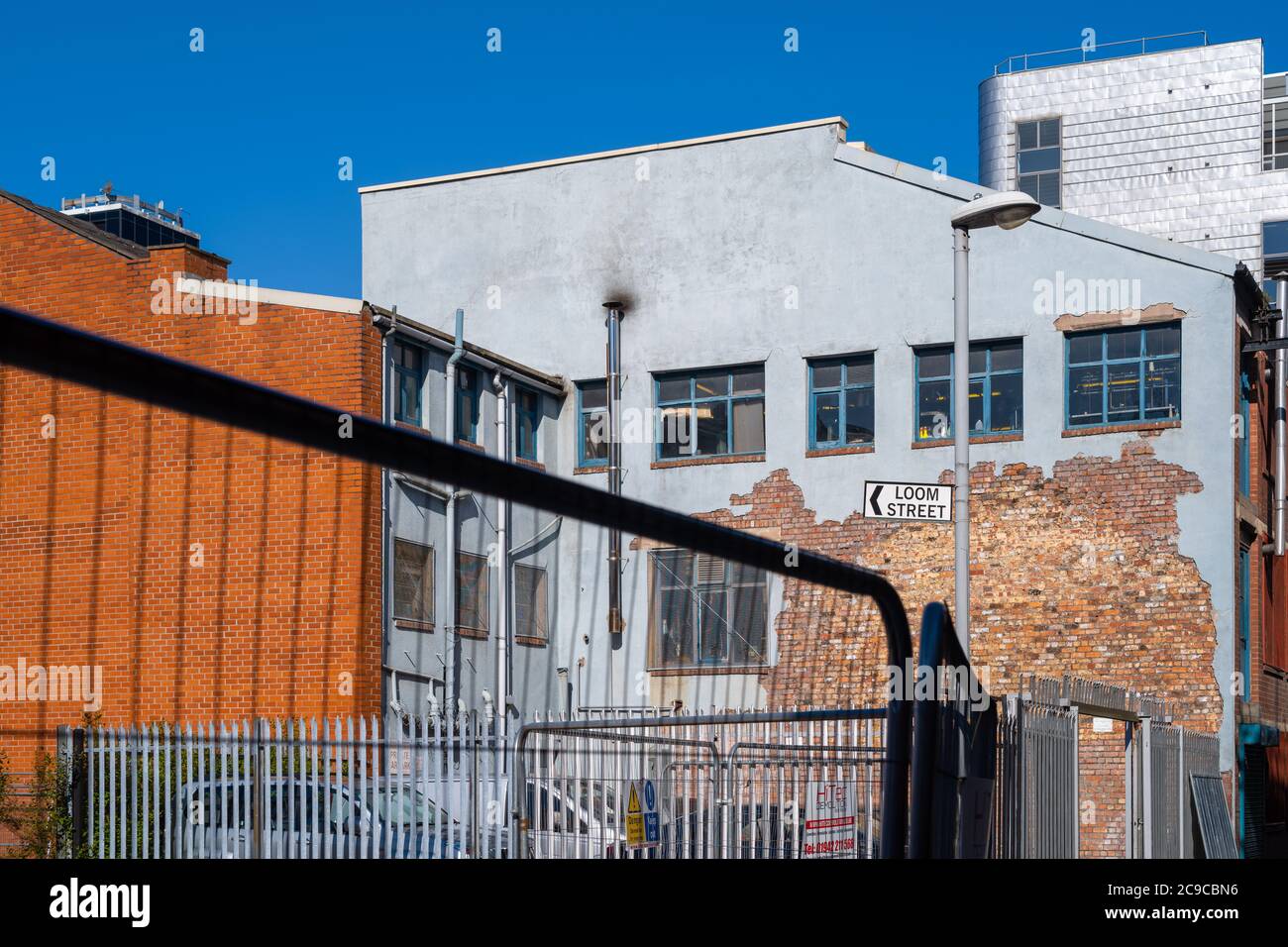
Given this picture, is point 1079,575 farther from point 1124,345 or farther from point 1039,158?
point 1039,158

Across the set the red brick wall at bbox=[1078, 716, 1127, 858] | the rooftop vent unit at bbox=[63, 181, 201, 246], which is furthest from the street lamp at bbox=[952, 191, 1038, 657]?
the rooftop vent unit at bbox=[63, 181, 201, 246]

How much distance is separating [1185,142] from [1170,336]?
4224cm

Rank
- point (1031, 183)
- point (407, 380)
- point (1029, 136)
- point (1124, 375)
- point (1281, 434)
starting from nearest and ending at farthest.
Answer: point (407, 380) → point (1124, 375) → point (1281, 434) → point (1029, 136) → point (1031, 183)

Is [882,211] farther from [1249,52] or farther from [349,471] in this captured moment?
[1249,52]

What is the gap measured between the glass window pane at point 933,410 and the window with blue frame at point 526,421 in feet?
22.1

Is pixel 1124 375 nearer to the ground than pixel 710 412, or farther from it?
farther from it

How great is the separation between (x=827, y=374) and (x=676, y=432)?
2.93 metres

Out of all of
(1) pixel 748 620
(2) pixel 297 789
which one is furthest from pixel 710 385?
(1) pixel 748 620

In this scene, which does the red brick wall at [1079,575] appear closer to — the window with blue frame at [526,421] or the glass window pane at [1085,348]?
the glass window pane at [1085,348]

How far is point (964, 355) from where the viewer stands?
1523cm

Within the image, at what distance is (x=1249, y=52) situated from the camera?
6100cm

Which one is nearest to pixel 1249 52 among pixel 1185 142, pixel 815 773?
pixel 1185 142

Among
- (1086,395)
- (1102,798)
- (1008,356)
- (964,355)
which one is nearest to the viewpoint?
(1102,798)

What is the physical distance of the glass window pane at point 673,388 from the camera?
27203 mm
